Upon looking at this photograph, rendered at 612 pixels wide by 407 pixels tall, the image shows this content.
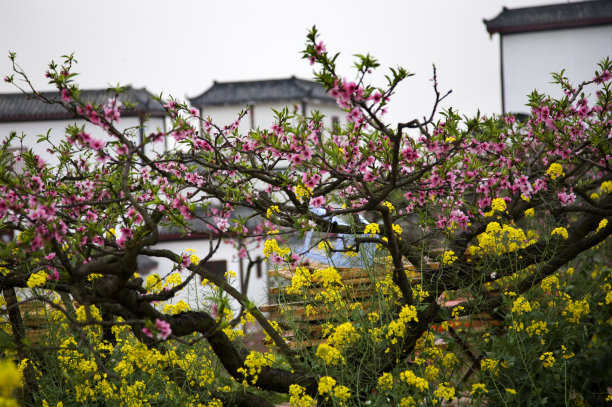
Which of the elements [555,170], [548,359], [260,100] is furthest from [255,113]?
[548,359]

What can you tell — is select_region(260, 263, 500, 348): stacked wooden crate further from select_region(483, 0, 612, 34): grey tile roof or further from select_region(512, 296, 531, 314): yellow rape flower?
select_region(483, 0, 612, 34): grey tile roof

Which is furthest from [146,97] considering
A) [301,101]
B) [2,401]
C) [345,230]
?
[2,401]

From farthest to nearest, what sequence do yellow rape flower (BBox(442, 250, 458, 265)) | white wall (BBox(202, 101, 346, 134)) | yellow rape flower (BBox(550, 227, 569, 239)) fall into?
white wall (BBox(202, 101, 346, 134)), yellow rape flower (BBox(550, 227, 569, 239)), yellow rape flower (BBox(442, 250, 458, 265))

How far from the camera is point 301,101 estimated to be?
2338 centimetres

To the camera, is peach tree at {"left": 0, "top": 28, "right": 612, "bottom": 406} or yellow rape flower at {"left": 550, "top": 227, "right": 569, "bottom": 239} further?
yellow rape flower at {"left": 550, "top": 227, "right": 569, "bottom": 239}

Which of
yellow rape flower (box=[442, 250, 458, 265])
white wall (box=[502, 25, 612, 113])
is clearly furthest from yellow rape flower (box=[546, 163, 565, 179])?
white wall (box=[502, 25, 612, 113])

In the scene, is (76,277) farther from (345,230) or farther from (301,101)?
(301,101)

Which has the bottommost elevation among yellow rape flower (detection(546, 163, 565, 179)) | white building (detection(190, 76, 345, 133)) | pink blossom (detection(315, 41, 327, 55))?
yellow rape flower (detection(546, 163, 565, 179))

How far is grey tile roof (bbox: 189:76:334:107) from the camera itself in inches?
956

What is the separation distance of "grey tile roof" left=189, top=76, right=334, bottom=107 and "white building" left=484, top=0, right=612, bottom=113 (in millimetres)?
9125

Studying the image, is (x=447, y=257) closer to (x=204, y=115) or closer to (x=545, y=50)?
(x=545, y=50)

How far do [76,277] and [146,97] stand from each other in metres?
21.8

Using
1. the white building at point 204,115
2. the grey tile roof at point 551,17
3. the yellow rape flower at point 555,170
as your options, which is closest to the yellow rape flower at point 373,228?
the yellow rape flower at point 555,170

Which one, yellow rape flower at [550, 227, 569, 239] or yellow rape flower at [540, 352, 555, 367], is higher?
yellow rape flower at [550, 227, 569, 239]
